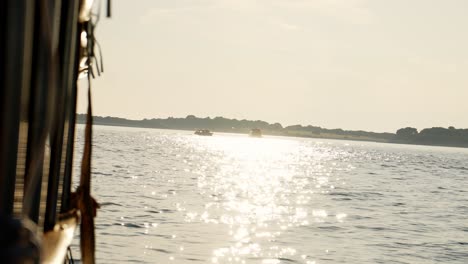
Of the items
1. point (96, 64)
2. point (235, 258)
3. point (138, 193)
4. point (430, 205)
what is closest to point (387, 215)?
point (430, 205)

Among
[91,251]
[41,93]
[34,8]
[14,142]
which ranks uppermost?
[34,8]

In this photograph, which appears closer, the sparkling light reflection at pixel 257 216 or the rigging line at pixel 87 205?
the rigging line at pixel 87 205

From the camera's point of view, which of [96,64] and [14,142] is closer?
[14,142]

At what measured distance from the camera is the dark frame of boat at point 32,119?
73.5 inches

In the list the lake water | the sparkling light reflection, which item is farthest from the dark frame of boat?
the sparkling light reflection

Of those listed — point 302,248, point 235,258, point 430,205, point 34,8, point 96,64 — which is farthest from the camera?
point 430,205

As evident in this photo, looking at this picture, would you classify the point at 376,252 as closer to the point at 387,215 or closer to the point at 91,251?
the point at 387,215

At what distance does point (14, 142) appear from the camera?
363 centimetres

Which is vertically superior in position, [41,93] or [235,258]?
[41,93]

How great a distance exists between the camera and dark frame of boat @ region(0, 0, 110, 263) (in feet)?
6.12

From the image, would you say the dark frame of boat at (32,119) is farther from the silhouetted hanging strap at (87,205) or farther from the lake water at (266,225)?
the lake water at (266,225)

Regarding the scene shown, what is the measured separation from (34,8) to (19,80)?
580 millimetres

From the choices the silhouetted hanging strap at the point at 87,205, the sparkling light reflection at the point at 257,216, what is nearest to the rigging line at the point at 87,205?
the silhouetted hanging strap at the point at 87,205

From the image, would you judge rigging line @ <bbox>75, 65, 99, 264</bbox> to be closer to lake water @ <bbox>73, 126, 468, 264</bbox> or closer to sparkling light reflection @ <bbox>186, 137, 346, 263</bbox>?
lake water @ <bbox>73, 126, 468, 264</bbox>
